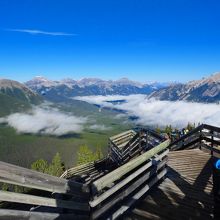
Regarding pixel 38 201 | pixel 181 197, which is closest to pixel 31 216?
pixel 38 201

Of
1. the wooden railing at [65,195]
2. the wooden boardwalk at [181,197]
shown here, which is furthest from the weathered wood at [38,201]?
the wooden boardwalk at [181,197]

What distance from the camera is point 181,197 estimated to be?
409 inches

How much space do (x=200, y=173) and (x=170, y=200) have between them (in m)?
3.76

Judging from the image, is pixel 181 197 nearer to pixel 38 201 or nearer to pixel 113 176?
pixel 113 176

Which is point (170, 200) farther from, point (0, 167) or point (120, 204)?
point (0, 167)

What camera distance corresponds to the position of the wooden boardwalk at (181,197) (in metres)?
9.02

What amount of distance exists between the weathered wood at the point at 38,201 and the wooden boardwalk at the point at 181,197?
204 centimetres

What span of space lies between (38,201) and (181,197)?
580 centimetres

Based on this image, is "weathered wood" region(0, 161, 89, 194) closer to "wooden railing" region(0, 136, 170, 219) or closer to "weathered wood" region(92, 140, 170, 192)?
"wooden railing" region(0, 136, 170, 219)

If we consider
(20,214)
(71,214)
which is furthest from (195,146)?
(20,214)

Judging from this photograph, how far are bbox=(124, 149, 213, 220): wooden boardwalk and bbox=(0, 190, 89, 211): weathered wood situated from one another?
204 centimetres

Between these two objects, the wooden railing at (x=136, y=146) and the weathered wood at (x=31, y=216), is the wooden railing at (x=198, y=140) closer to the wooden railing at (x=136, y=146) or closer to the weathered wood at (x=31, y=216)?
the wooden railing at (x=136, y=146)

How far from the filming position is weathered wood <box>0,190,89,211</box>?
18.4 ft

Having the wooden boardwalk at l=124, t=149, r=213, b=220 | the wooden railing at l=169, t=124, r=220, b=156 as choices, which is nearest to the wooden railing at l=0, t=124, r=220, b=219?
the wooden boardwalk at l=124, t=149, r=213, b=220
